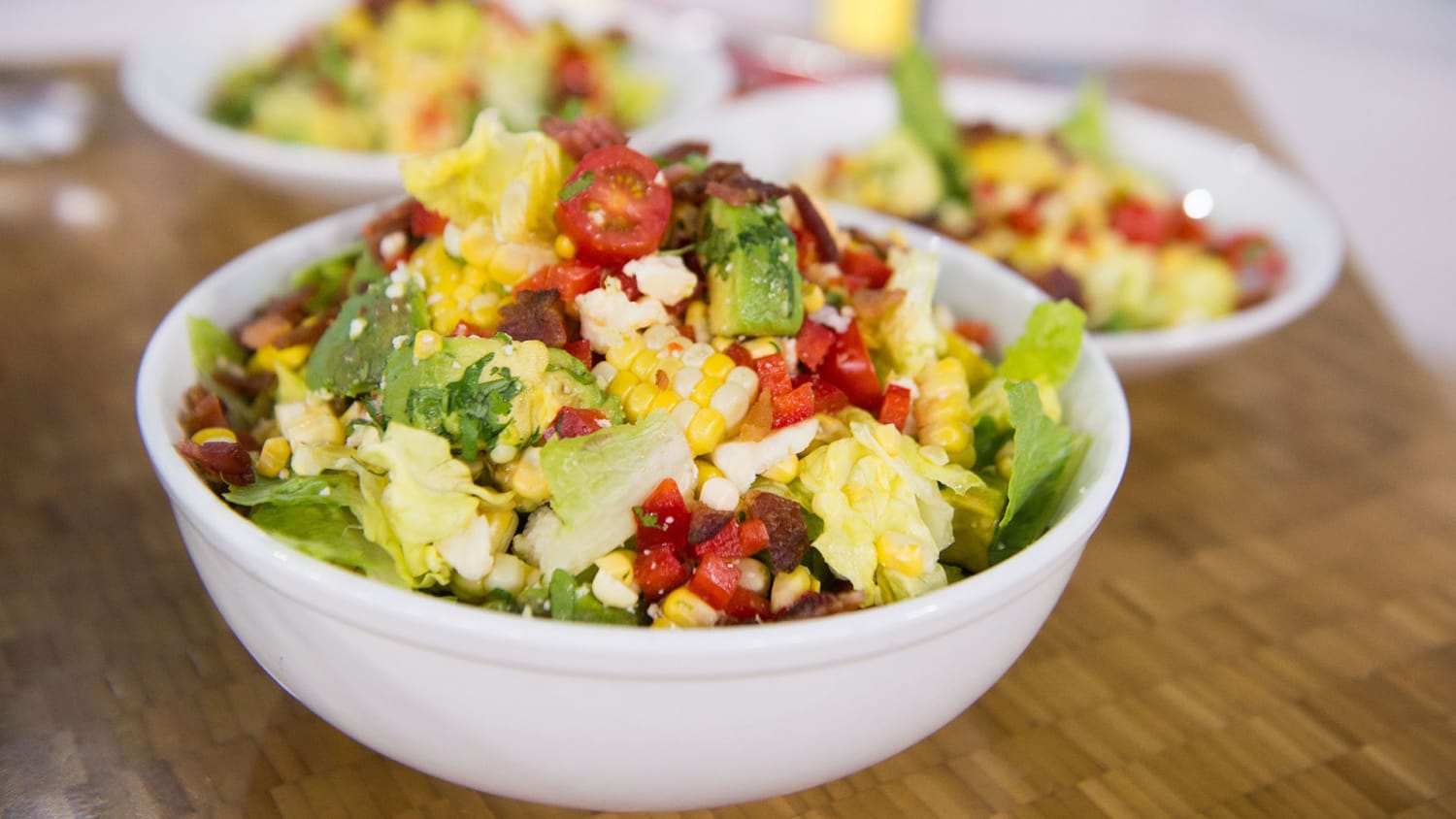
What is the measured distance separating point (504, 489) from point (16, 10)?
330 inches

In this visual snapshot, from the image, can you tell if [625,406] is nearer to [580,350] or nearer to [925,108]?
[580,350]

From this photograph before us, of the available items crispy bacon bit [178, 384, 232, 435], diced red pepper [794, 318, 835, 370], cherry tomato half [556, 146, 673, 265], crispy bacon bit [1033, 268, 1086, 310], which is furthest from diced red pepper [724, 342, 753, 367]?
crispy bacon bit [1033, 268, 1086, 310]

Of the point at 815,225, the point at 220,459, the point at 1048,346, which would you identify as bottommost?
the point at 220,459

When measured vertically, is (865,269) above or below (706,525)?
above

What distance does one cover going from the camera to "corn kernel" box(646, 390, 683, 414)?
1.71 meters

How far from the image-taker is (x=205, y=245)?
3.29 metres

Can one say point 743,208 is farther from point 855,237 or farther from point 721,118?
point 721,118

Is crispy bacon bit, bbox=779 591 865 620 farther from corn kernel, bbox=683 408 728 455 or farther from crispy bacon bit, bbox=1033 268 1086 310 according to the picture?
crispy bacon bit, bbox=1033 268 1086 310

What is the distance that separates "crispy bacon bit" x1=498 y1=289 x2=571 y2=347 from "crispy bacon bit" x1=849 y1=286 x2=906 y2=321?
52 cm

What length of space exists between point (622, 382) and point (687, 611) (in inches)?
15.5

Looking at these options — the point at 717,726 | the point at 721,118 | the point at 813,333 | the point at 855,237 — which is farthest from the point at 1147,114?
the point at 717,726

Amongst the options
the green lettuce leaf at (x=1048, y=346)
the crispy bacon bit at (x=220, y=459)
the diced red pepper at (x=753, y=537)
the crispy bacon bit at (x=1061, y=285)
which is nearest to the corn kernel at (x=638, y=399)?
the diced red pepper at (x=753, y=537)

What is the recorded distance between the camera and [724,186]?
190cm

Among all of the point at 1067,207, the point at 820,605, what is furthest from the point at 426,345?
the point at 1067,207
